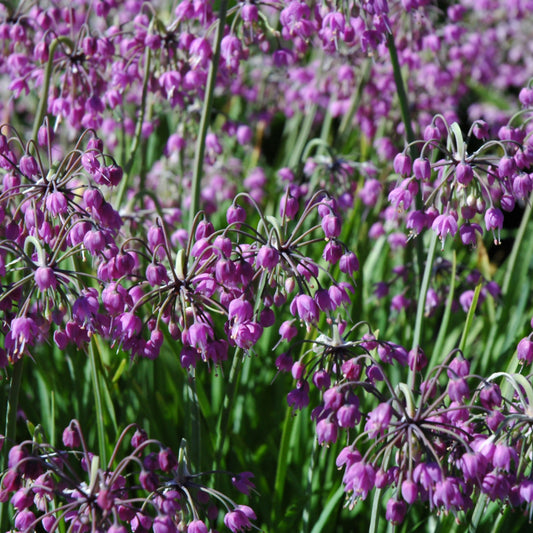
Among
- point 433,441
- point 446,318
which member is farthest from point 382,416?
point 446,318

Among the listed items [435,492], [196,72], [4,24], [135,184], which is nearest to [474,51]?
[135,184]

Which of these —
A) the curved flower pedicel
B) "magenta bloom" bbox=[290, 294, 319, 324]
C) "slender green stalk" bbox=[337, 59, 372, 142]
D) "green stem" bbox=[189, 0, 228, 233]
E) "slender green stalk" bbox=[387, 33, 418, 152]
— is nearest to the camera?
the curved flower pedicel

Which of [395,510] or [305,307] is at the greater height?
[305,307]

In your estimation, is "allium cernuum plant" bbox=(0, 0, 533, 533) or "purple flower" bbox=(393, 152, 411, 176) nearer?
"allium cernuum plant" bbox=(0, 0, 533, 533)

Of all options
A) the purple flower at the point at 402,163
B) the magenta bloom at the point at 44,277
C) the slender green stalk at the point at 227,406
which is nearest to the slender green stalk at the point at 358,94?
the purple flower at the point at 402,163

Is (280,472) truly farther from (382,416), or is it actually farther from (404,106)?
(404,106)

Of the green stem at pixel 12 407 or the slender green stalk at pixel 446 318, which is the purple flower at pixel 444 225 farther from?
the green stem at pixel 12 407

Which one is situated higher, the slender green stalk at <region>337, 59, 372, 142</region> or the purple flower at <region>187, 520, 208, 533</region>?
the slender green stalk at <region>337, 59, 372, 142</region>

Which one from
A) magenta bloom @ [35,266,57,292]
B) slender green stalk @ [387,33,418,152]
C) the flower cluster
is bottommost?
the flower cluster

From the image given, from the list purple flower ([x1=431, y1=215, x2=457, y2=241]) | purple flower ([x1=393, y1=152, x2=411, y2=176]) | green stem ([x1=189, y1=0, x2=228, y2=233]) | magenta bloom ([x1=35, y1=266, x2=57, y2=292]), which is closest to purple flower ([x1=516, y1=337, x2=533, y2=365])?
purple flower ([x1=431, y1=215, x2=457, y2=241])

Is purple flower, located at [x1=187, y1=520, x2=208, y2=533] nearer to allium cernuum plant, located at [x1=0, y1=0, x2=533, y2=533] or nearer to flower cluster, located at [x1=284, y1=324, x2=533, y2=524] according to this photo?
allium cernuum plant, located at [x1=0, y1=0, x2=533, y2=533]

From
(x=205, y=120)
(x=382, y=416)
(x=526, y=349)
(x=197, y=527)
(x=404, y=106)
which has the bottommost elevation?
(x=197, y=527)

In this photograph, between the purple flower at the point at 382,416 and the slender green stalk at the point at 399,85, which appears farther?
the slender green stalk at the point at 399,85

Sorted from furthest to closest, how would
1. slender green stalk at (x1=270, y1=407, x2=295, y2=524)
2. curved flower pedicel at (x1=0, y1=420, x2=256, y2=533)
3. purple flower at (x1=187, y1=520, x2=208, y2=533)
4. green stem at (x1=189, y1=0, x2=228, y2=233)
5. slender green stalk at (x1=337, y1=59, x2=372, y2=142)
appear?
1. slender green stalk at (x1=337, y1=59, x2=372, y2=142)
2. green stem at (x1=189, y1=0, x2=228, y2=233)
3. slender green stalk at (x1=270, y1=407, x2=295, y2=524)
4. purple flower at (x1=187, y1=520, x2=208, y2=533)
5. curved flower pedicel at (x1=0, y1=420, x2=256, y2=533)
